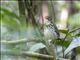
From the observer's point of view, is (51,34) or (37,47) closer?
(51,34)

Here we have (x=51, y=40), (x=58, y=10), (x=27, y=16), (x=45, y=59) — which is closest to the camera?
(x=51, y=40)

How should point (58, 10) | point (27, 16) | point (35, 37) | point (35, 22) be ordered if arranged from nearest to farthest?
1. point (35, 37)
2. point (35, 22)
3. point (27, 16)
4. point (58, 10)

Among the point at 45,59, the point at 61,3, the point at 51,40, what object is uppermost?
the point at 61,3

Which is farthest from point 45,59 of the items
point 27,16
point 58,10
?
point 58,10

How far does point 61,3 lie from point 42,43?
11.6ft

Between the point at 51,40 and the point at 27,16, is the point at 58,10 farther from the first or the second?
the point at 51,40

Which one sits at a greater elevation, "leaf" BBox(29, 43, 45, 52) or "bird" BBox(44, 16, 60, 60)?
"bird" BBox(44, 16, 60, 60)

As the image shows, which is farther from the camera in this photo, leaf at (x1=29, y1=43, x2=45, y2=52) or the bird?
leaf at (x1=29, y1=43, x2=45, y2=52)

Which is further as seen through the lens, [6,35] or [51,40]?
[6,35]

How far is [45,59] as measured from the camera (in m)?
1.75

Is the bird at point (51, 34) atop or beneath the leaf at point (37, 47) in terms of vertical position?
atop

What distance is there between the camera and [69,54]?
1.69 m

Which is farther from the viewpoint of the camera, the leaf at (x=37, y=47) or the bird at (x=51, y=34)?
the leaf at (x=37, y=47)

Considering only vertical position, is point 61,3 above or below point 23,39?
above
